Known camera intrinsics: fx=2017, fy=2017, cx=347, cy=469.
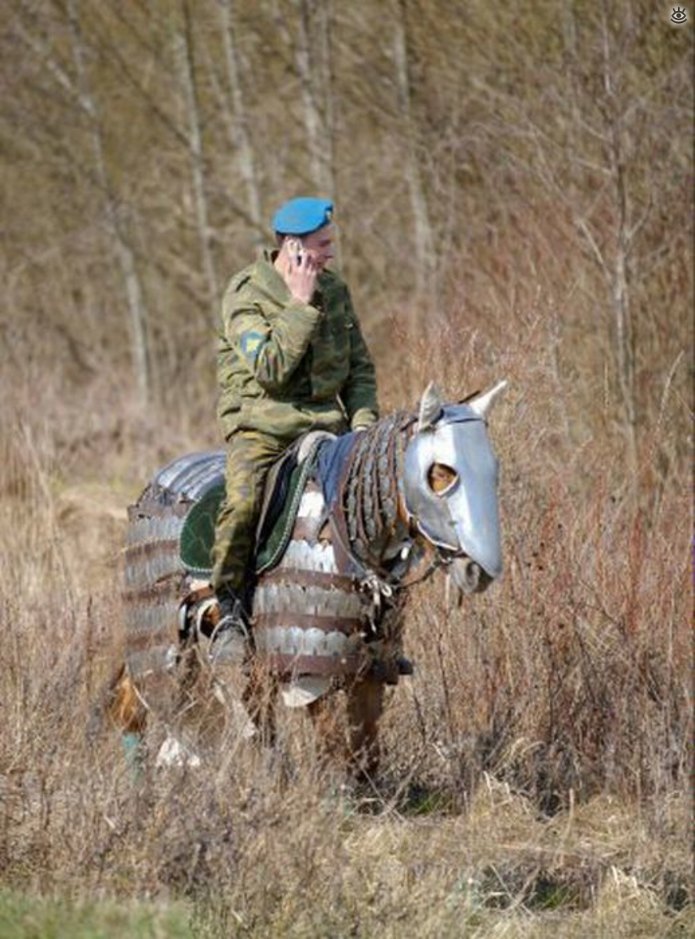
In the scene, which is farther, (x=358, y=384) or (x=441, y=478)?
(x=358, y=384)

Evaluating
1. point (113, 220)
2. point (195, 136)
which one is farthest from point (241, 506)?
point (113, 220)

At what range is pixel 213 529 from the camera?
7.30 metres

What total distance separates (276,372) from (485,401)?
0.80m

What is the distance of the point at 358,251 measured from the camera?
18125 mm

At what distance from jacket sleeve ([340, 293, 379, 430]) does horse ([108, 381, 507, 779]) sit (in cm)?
34

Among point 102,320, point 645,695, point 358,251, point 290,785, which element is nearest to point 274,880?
point 290,785

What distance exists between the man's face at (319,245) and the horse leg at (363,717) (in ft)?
4.81

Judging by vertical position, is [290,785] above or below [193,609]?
below

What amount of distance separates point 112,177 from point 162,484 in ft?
Answer: 43.0

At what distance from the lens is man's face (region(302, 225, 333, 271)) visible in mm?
7012

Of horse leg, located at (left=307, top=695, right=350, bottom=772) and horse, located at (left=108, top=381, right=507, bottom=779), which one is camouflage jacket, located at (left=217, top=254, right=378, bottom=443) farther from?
horse leg, located at (left=307, top=695, right=350, bottom=772)

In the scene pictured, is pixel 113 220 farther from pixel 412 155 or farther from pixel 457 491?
pixel 457 491

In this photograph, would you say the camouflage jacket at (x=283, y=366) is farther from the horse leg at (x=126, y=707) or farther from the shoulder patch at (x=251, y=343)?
the horse leg at (x=126, y=707)

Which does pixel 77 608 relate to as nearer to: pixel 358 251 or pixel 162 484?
pixel 162 484
